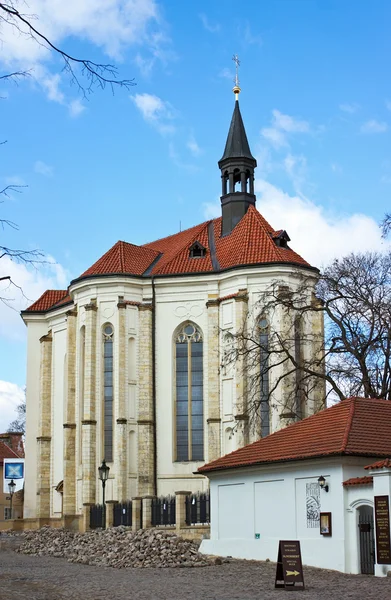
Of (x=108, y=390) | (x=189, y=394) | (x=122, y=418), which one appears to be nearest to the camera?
(x=122, y=418)

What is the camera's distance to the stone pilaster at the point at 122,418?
42.9m

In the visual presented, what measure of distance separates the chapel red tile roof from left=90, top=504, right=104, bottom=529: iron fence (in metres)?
12.4

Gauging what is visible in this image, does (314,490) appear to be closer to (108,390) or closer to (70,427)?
(108,390)

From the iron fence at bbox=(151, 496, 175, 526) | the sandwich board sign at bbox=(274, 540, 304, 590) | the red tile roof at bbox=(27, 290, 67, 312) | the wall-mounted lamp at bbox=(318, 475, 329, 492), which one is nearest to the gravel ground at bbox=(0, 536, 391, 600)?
the sandwich board sign at bbox=(274, 540, 304, 590)

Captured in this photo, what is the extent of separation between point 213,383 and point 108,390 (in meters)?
4.97

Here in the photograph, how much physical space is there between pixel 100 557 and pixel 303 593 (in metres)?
12.6

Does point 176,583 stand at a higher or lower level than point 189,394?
lower

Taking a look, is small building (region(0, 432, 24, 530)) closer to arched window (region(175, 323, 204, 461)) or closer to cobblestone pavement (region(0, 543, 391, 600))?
arched window (region(175, 323, 204, 461))

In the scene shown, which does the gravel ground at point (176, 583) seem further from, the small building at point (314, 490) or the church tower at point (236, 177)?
the church tower at point (236, 177)

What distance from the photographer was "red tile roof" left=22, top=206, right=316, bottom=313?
147ft

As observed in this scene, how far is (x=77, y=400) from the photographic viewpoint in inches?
1837

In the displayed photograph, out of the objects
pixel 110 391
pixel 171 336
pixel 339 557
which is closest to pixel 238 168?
pixel 171 336

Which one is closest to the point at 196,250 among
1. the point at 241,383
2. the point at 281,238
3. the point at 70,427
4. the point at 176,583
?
the point at 281,238

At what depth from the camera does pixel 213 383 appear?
4381cm
